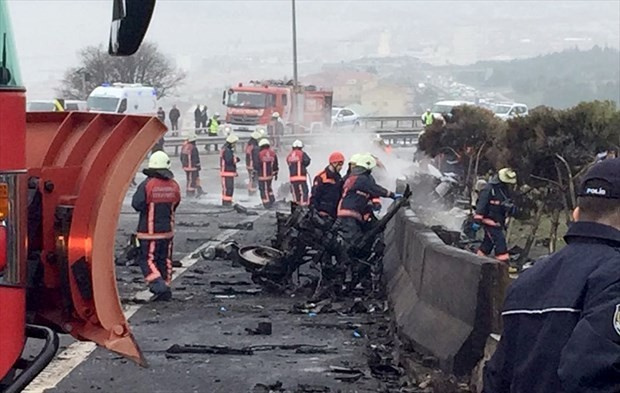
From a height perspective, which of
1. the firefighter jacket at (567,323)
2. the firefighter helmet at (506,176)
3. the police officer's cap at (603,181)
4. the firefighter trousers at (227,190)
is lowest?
the firefighter trousers at (227,190)

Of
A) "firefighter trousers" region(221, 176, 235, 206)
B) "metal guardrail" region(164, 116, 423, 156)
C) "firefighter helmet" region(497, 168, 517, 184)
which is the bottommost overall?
"metal guardrail" region(164, 116, 423, 156)

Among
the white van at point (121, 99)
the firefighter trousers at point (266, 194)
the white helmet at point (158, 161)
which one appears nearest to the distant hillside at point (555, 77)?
the white van at point (121, 99)

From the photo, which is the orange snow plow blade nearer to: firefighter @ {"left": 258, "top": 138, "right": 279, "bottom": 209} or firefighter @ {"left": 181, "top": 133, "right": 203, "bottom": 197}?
firefighter @ {"left": 258, "top": 138, "right": 279, "bottom": 209}

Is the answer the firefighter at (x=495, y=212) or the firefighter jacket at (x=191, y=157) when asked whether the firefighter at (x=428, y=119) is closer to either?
the firefighter jacket at (x=191, y=157)

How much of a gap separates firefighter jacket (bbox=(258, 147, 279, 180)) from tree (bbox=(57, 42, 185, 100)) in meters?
32.1

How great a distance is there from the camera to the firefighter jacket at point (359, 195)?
13.5m

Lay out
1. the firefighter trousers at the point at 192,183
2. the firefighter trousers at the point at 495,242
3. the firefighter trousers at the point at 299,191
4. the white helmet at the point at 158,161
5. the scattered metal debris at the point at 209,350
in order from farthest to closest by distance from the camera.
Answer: the firefighter trousers at the point at 192,183 → the firefighter trousers at the point at 299,191 → the firefighter trousers at the point at 495,242 → the white helmet at the point at 158,161 → the scattered metal debris at the point at 209,350

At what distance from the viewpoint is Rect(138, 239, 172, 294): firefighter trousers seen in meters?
11.7

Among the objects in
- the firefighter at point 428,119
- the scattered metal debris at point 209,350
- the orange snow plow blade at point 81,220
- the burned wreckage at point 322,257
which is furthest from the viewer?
the firefighter at point 428,119

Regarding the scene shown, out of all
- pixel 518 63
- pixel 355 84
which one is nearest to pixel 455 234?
pixel 355 84

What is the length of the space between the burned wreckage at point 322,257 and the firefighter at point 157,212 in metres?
1.19

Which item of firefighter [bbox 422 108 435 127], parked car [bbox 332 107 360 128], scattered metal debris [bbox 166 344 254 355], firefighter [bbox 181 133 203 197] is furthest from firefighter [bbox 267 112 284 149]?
scattered metal debris [bbox 166 344 254 355]

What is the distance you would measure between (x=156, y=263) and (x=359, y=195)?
107 inches

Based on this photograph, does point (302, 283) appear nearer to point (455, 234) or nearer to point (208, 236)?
point (455, 234)
